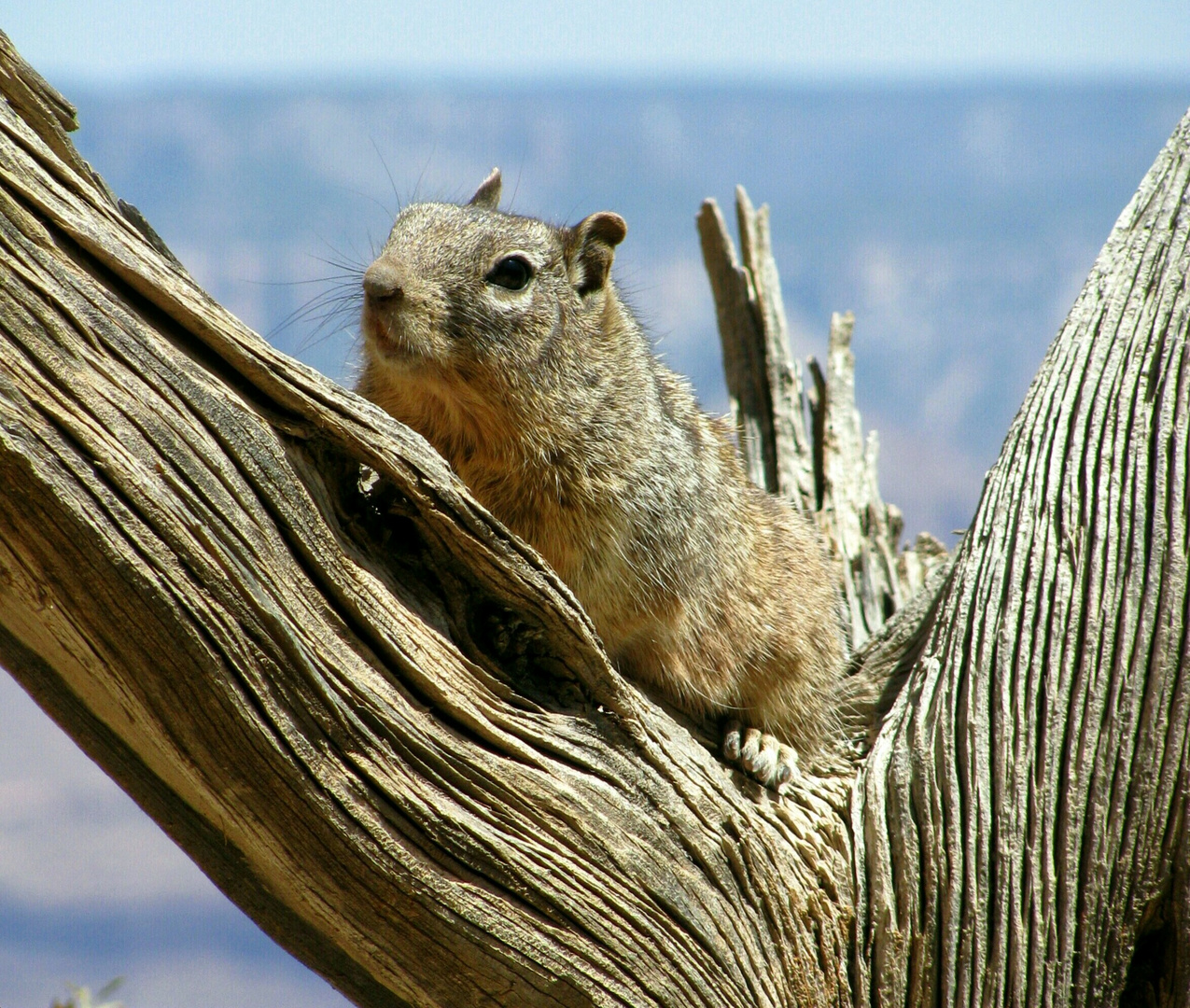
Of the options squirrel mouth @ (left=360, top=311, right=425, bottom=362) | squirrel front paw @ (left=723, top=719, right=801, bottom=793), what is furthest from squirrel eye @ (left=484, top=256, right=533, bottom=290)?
squirrel front paw @ (left=723, top=719, right=801, bottom=793)

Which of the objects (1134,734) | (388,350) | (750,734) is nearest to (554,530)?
(388,350)

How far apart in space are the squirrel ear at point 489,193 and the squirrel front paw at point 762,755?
2.20m

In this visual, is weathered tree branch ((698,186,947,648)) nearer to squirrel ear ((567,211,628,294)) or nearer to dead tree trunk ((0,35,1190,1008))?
dead tree trunk ((0,35,1190,1008))

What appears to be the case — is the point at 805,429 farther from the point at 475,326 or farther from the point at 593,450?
the point at 475,326

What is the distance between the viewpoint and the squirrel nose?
9.82ft

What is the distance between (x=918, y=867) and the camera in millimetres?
3166

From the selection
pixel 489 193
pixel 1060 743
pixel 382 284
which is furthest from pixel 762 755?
pixel 489 193

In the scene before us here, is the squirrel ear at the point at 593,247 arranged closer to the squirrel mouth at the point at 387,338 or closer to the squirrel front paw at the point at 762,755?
the squirrel mouth at the point at 387,338

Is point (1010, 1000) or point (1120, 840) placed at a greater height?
point (1120, 840)

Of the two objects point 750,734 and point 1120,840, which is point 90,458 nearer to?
point 750,734

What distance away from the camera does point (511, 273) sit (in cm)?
347

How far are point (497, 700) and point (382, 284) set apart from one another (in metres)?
1.18

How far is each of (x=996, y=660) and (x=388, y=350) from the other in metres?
2.05

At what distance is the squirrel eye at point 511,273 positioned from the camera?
3416 millimetres
